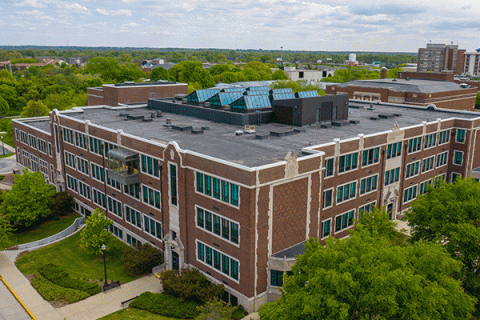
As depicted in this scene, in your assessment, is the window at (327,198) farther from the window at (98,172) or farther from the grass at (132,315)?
the window at (98,172)

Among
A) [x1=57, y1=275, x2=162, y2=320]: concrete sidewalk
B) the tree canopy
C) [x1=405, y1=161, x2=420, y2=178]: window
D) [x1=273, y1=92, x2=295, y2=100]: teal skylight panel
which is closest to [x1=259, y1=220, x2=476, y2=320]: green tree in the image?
the tree canopy

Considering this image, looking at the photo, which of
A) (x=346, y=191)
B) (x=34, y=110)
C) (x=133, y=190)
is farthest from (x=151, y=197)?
(x=34, y=110)

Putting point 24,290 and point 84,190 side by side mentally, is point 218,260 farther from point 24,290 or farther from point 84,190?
point 84,190

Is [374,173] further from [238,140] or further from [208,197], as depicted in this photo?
[208,197]

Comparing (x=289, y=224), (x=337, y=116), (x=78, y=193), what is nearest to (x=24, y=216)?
(x=78, y=193)

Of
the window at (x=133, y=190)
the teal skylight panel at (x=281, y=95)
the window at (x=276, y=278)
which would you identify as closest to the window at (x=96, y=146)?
the window at (x=133, y=190)

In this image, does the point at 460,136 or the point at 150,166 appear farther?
the point at 460,136
